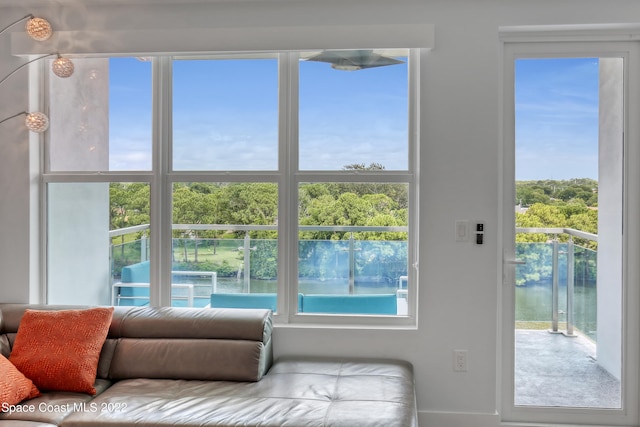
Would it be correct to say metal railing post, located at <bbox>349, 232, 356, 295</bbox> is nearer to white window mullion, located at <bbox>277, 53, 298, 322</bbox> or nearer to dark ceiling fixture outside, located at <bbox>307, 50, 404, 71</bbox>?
white window mullion, located at <bbox>277, 53, 298, 322</bbox>

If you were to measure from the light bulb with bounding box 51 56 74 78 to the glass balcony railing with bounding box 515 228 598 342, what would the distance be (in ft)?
9.01

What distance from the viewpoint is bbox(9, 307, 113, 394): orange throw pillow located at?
240cm

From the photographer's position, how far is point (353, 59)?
290 centimetres

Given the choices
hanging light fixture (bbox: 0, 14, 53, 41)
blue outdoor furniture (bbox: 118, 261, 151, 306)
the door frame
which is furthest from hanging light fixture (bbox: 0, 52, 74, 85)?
the door frame

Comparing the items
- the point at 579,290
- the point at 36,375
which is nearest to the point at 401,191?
the point at 579,290

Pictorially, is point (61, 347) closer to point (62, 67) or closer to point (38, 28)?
point (62, 67)

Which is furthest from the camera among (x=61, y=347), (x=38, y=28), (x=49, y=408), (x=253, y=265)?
(x=253, y=265)

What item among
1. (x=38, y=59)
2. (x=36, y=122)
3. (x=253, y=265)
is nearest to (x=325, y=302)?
(x=253, y=265)

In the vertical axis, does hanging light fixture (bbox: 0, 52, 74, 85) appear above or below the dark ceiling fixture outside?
below

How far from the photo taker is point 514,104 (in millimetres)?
2844

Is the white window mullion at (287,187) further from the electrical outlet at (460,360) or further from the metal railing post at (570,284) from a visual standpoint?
the metal railing post at (570,284)

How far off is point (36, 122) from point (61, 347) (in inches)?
51.4

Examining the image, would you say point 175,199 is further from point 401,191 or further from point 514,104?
point 514,104

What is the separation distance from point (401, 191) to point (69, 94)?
212 cm
